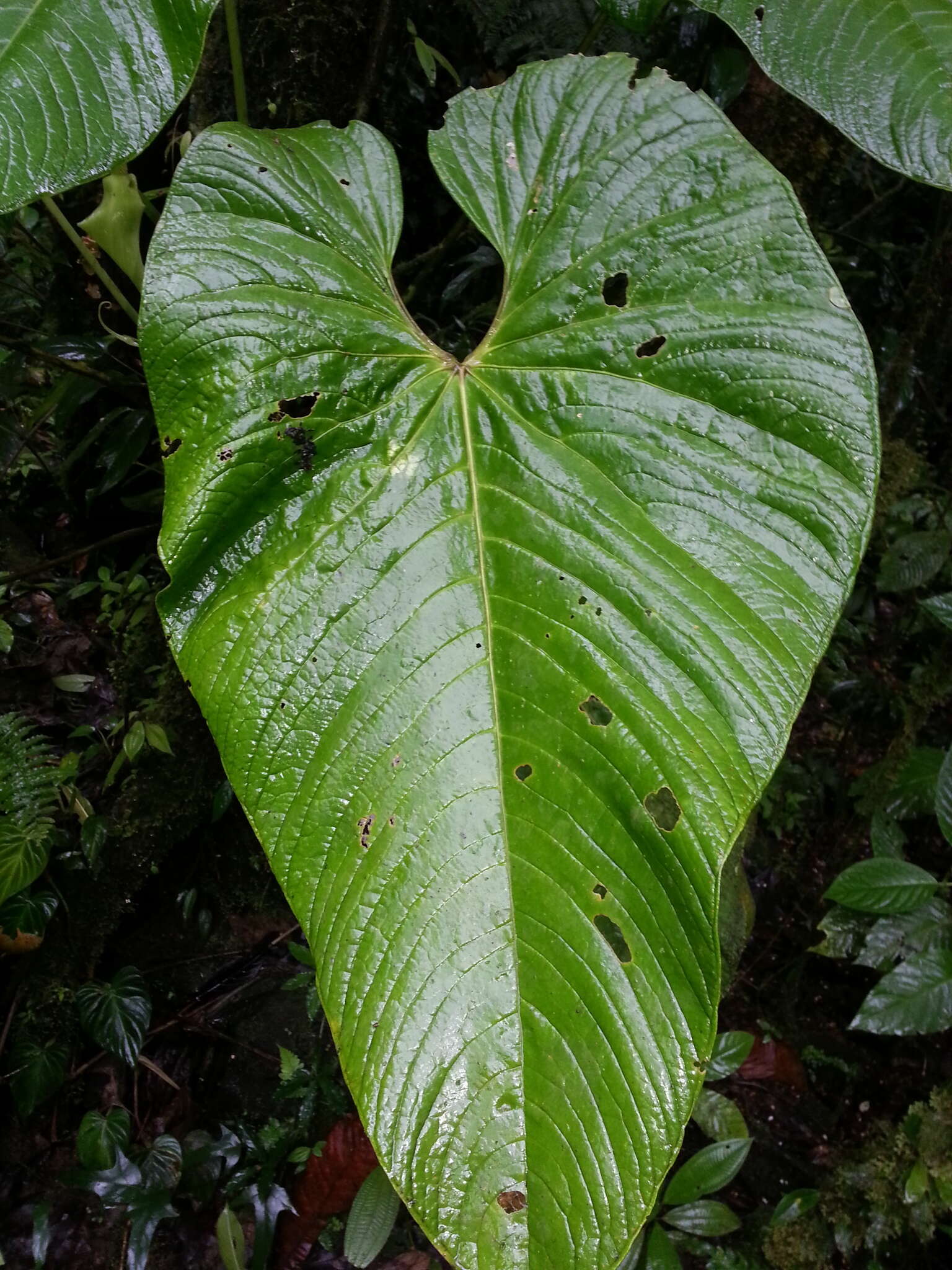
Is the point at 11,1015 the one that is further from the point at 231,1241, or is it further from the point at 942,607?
the point at 942,607

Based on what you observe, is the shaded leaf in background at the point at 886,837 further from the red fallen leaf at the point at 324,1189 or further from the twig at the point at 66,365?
the twig at the point at 66,365

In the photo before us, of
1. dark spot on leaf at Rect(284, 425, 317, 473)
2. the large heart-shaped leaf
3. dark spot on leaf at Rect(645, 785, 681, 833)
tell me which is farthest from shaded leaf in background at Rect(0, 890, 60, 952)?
dark spot on leaf at Rect(645, 785, 681, 833)

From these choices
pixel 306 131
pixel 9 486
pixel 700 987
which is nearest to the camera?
pixel 700 987

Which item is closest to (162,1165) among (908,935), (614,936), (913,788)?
(614,936)

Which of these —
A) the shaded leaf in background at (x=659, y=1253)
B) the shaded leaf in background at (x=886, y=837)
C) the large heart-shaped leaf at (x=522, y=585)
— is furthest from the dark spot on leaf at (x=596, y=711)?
the shaded leaf in background at (x=886, y=837)

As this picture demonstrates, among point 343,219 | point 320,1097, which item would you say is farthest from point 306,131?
point 320,1097

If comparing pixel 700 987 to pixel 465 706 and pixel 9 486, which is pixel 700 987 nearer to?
pixel 465 706
